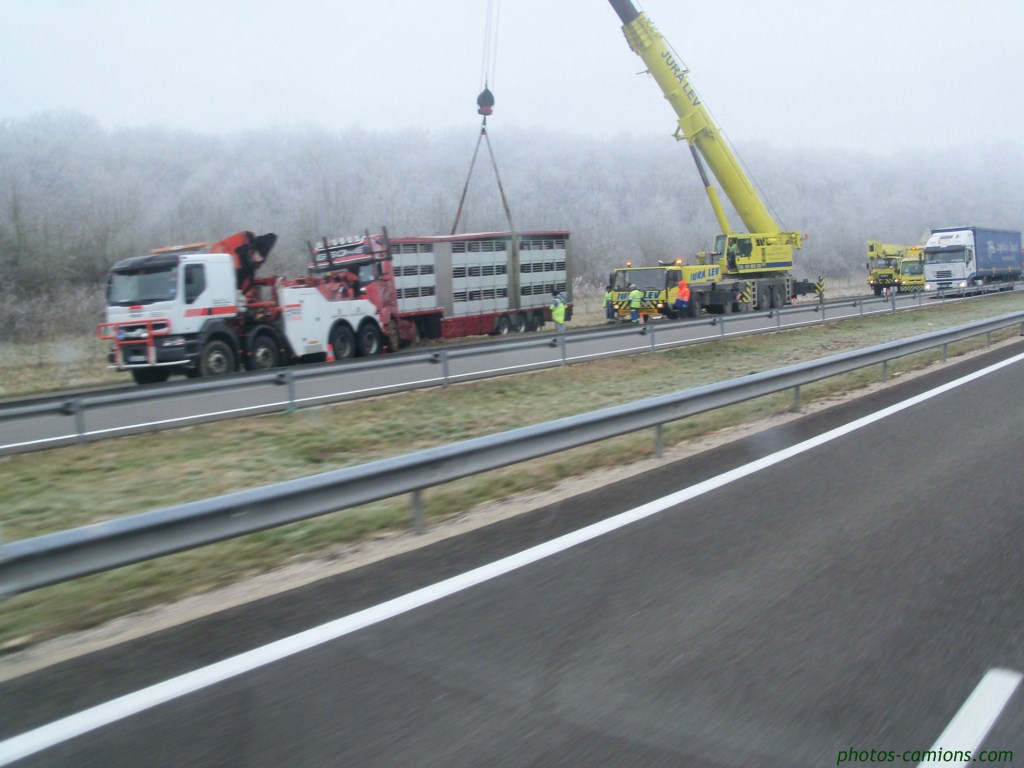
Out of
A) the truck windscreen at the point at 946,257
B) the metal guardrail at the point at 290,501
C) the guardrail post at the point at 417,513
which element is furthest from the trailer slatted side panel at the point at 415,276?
the truck windscreen at the point at 946,257

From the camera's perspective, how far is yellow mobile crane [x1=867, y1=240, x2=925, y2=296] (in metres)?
59.2

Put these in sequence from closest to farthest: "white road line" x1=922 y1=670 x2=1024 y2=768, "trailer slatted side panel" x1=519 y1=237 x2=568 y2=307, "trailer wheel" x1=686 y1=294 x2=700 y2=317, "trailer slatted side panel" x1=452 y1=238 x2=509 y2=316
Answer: "white road line" x1=922 y1=670 x2=1024 y2=768 < "trailer slatted side panel" x1=452 y1=238 x2=509 y2=316 < "trailer slatted side panel" x1=519 y1=237 x2=568 y2=307 < "trailer wheel" x1=686 y1=294 x2=700 y2=317

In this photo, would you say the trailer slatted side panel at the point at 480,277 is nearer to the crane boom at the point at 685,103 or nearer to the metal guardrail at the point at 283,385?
the crane boom at the point at 685,103

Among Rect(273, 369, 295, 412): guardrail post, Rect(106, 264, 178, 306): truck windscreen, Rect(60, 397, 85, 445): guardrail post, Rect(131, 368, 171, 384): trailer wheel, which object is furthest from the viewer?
Rect(131, 368, 171, 384): trailer wheel

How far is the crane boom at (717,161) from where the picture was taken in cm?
3578

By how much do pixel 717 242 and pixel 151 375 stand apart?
83.6 ft

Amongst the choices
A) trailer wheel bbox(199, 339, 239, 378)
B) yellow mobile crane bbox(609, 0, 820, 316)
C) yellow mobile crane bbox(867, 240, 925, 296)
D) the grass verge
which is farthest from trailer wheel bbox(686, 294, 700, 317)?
yellow mobile crane bbox(867, 240, 925, 296)

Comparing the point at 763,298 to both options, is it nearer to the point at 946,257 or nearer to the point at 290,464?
the point at 946,257

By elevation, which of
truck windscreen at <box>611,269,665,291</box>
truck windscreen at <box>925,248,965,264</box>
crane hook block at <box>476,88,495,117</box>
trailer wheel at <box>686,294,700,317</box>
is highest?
crane hook block at <box>476,88,495,117</box>

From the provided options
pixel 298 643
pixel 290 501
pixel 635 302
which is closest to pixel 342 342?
pixel 635 302

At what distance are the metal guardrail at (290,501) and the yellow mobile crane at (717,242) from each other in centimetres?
2804

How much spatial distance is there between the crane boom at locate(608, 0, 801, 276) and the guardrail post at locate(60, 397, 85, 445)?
28051mm

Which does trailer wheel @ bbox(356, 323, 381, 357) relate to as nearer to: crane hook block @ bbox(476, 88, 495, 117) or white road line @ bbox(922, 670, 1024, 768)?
crane hook block @ bbox(476, 88, 495, 117)

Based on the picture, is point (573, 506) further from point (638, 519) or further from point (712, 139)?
point (712, 139)
